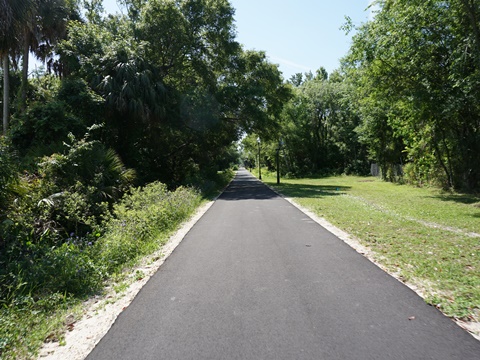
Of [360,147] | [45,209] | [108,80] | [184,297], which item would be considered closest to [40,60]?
[108,80]

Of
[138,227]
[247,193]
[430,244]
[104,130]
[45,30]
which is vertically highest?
[45,30]

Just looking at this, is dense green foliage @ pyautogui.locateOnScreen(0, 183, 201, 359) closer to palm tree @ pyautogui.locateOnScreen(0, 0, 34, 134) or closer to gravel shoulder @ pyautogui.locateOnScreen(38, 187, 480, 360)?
gravel shoulder @ pyautogui.locateOnScreen(38, 187, 480, 360)

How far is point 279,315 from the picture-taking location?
365 cm

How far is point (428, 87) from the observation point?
616 inches

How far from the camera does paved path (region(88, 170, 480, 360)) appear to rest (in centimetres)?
298

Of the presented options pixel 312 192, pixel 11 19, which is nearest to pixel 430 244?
pixel 11 19

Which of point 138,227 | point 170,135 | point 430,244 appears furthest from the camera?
point 170,135

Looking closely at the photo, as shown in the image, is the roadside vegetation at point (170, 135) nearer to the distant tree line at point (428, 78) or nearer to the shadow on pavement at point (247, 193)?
the distant tree line at point (428, 78)

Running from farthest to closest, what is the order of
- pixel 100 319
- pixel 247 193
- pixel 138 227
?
pixel 247 193
pixel 138 227
pixel 100 319

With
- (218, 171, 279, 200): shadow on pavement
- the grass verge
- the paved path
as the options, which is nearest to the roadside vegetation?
the grass verge

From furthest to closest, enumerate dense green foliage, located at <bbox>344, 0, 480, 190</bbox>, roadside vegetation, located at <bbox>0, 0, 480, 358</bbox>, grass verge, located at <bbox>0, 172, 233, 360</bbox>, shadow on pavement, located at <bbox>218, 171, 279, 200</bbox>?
shadow on pavement, located at <bbox>218, 171, 279, 200</bbox>
dense green foliage, located at <bbox>344, 0, 480, 190</bbox>
roadside vegetation, located at <bbox>0, 0, 480, 358</bbox>
grass verge, located at <bbox>0, 172, 233, 360</bbox>

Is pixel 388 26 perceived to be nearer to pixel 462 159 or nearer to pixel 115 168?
pixel 462 159

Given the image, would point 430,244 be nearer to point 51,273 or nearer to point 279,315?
point 279,315

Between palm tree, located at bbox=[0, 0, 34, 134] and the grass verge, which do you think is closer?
the grass verge
